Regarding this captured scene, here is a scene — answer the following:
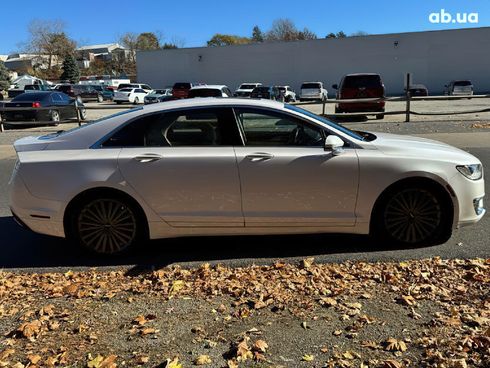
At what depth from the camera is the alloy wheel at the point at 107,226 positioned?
463 centimetres

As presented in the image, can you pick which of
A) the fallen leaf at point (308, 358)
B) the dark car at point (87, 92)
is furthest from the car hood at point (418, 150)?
the dark car at point (87, 92)

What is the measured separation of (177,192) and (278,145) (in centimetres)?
104

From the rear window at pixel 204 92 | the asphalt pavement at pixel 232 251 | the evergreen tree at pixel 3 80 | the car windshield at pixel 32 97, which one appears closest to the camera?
the asphalt pavement at pixel 232 251

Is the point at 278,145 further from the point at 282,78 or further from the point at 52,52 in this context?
the point at 52,52

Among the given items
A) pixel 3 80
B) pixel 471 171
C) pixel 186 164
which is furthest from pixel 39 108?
pixel 3 80

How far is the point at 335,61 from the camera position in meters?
50.9

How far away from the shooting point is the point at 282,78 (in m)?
52.3

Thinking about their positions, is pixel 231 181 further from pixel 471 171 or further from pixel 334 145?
pixel 471 171

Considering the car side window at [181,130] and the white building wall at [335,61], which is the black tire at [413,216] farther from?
the white building wall at [335,61]

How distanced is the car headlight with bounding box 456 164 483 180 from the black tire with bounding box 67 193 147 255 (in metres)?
3.06

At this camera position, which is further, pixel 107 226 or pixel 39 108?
pixel 39 108

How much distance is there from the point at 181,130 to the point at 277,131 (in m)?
0.92

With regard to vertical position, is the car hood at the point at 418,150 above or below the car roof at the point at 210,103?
below

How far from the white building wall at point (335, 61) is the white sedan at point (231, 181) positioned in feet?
158
